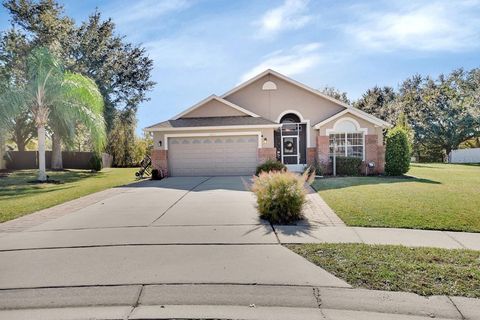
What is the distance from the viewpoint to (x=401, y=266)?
4969 millimetres

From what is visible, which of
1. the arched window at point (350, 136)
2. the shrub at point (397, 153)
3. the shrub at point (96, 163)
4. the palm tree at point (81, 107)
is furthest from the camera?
the shrub at point (96, 163)

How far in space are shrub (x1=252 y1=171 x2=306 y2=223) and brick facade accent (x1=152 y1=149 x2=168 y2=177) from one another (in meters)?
12.8

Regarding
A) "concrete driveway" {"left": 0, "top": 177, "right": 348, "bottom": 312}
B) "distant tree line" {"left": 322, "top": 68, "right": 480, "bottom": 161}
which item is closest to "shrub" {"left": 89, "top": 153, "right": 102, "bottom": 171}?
"concrete driveway" {"left": 0, "top": 177, "right": 348, "bottom": 312}

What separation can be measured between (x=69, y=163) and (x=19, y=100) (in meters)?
17.7

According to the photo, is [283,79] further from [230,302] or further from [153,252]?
[230,302]

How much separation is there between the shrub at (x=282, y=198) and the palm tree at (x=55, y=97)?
13.1 metres

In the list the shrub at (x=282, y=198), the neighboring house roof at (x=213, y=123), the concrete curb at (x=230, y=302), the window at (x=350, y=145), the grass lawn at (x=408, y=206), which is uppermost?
the neighboring house roof at (x=213, y=123)

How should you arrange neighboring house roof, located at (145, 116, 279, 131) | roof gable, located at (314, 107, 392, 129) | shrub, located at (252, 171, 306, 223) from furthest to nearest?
roof gable, located at (314, 107, 392, 129), neighboring house roof, located at (145, 116, 279, 131), shrub, located at (252, 171, 306, 223)

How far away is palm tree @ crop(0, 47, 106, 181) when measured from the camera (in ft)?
58.0

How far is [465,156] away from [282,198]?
1481 inches

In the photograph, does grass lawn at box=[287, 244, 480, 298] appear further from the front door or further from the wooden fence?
the wooden fence

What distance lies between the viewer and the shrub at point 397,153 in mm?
18938

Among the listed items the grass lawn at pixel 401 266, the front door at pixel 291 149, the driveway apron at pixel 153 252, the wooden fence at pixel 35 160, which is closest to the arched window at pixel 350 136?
the front door at pixel 291 149

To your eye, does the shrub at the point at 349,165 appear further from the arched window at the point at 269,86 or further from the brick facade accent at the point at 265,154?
the arched window at the point at 269,86
